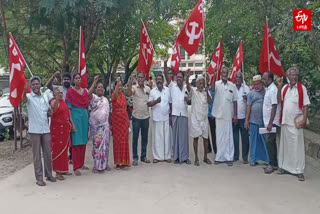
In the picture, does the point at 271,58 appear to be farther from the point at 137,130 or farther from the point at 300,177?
the point at 137,130

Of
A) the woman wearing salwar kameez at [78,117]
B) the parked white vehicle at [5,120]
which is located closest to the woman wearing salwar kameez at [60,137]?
the woman wearing salwar kameez at [78,117]

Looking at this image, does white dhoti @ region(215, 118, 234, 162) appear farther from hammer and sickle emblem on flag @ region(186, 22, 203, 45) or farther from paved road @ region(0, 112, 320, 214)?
hammer and sickle emblem on flag @ region(186, 22, 203, 45)

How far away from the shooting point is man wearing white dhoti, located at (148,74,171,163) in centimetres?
718

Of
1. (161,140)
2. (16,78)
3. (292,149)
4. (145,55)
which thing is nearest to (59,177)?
(16,78)

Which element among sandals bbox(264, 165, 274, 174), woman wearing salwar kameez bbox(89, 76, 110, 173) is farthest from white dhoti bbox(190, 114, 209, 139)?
woman wearing salwar kameez bbox(89, 76, 110, 173)

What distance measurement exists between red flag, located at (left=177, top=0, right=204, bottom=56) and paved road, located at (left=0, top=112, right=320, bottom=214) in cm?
226

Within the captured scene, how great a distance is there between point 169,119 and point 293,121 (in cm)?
233

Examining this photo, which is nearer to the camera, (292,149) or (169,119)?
(292,149)

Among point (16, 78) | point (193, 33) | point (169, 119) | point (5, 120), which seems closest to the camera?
point (16, 78)

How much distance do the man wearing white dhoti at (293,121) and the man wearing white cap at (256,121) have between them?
57cm

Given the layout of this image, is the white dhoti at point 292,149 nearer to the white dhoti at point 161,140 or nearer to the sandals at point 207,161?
the sandals at point 207,161

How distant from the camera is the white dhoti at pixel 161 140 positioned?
724 cm

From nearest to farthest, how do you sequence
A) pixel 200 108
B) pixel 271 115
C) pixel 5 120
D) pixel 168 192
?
pixel 168 192, pixel 271 115, pixel 200 108, pixel 5 120

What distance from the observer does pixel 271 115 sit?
632cm
